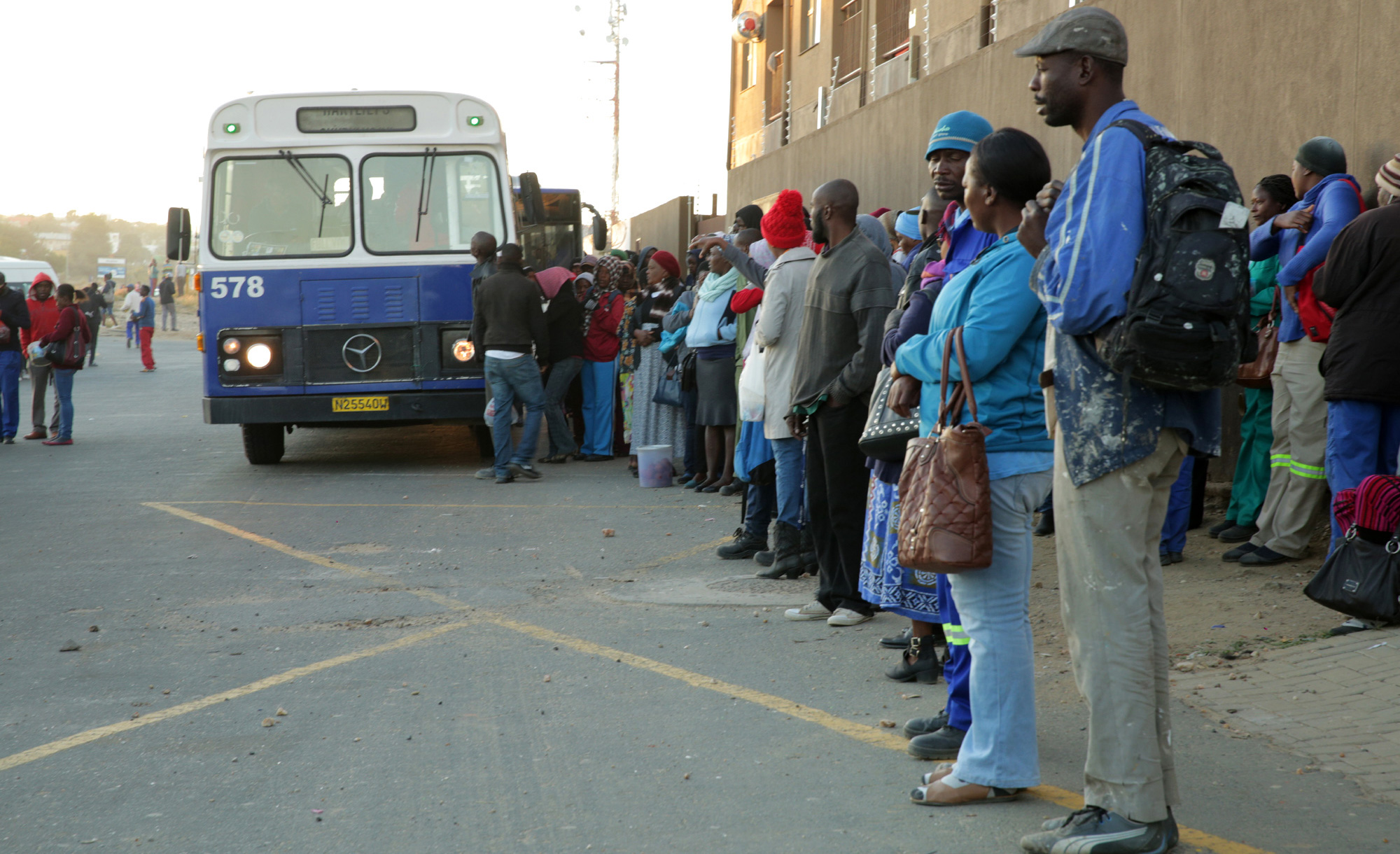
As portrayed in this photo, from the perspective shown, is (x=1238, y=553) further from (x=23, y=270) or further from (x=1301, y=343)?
(x=23, y=270)

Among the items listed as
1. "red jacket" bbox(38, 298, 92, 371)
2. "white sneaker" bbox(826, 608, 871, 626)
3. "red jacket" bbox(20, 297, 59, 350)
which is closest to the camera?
"white sneaker" bbox(826, 608, 871, 626)

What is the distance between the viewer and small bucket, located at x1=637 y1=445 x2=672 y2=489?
11.2 meters

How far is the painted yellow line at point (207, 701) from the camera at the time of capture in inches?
175

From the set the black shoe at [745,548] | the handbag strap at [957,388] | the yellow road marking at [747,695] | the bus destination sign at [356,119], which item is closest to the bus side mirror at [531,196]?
the bus destination sign at [356,119]

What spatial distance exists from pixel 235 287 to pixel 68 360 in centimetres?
439

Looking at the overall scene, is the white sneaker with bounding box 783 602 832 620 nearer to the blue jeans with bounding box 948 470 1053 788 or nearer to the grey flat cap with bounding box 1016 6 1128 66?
the blue jeans with bounding box 948 470 1053 788

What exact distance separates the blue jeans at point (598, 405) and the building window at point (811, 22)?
29.7 feet

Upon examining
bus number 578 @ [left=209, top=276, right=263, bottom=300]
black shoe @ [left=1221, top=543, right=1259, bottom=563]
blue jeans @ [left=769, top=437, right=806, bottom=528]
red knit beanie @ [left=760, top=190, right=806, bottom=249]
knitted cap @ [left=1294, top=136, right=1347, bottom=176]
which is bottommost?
black shoe @ [left=1221, top=543, right=1259, bottom=563]

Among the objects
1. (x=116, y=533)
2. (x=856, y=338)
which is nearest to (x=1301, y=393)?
(x=856, y=338)

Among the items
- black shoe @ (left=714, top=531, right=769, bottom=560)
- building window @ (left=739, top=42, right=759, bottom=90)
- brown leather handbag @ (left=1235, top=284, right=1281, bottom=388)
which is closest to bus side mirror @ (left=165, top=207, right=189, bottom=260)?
black shoe @ (left=714, top=531, right=769, bottom=560)

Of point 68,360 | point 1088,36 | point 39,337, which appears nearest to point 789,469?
point 1088,36

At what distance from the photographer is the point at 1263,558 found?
6.89 meters

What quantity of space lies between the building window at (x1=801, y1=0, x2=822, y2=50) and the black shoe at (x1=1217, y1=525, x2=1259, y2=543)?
13844 millimetres

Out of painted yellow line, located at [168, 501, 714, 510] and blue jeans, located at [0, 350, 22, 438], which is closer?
painted yellow line, located at [168, 501, 714, 510]
